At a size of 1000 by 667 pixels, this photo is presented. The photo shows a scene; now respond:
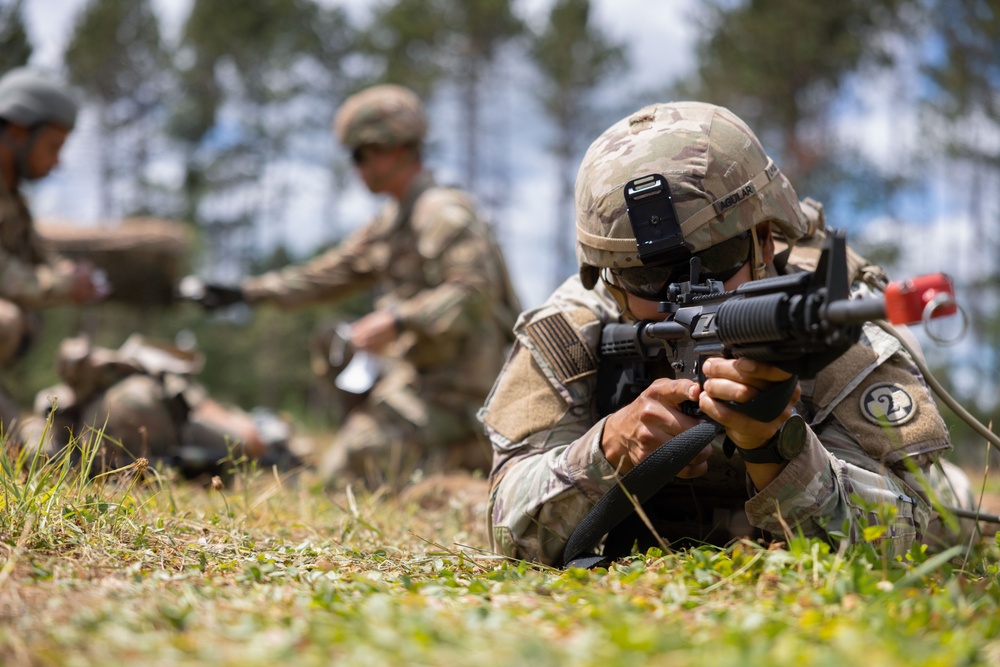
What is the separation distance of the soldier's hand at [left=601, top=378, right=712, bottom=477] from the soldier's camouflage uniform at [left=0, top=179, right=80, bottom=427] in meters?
4.63

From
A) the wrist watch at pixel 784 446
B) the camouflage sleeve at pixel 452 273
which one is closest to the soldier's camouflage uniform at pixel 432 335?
the camouflage sleeve at pixel 452 273

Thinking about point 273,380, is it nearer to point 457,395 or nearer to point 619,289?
point 457,395

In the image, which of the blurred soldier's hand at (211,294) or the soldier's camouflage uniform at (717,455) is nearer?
the soldier's camouflage uniform at (717,455)

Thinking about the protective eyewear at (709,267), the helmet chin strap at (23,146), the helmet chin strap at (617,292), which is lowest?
the helmet chin strap at (617,292)

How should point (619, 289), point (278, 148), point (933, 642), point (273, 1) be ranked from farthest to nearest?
point (278, 148) → point (273, 1) → point (619, 289) → point (933, 642)

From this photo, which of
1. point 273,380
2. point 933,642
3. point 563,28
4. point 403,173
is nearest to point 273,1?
point 563,28

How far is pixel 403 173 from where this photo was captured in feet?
21.7

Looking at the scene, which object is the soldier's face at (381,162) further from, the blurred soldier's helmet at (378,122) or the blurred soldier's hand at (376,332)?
the blurred soldier's hand at (376,332)

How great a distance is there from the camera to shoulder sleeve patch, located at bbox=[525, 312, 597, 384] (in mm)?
2885

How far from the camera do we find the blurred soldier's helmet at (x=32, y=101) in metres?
5.98

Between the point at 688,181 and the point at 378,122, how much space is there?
4265mm

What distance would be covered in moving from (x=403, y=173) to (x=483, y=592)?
493 centimetres

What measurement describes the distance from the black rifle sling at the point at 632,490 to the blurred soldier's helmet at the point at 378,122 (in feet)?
14.6

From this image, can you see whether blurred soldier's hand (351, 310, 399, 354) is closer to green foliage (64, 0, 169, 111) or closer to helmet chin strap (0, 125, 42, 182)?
helmet chin strap (0, 125, 42, 182)
